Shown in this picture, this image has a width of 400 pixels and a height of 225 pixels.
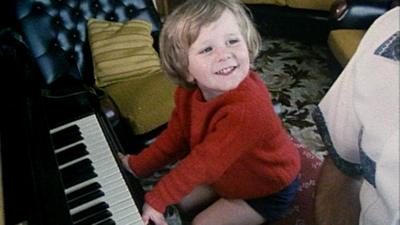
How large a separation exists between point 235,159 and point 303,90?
1.99 m

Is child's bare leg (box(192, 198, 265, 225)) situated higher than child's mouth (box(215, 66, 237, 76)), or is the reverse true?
child's mouth (box(215, 66, 237, 76))

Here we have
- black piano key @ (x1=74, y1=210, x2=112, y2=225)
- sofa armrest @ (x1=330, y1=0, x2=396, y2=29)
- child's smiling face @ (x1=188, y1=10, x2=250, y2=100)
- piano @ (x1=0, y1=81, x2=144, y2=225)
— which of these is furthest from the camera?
sofa armrest @ (x1=330, y1=0, x2=396, y2=29)

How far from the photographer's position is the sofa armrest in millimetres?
2627

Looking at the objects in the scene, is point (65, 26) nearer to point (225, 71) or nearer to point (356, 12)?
point (225, 71)

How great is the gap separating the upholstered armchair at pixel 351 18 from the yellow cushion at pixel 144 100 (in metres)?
1.20

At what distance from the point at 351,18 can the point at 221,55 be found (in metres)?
1.85

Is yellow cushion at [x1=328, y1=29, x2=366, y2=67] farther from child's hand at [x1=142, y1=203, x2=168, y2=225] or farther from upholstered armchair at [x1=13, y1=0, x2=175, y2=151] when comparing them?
child's hand at [x1=142, y1=203, x2=168, y2=225]

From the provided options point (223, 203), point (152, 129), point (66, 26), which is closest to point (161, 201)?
point (223, 203)

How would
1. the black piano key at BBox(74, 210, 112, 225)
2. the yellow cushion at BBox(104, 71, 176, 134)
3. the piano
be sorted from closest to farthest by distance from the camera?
the piano < the black piano key at BBox(74, 210, 112, 225) < the yellow cushion at BBox(104, 71, 176, 134)

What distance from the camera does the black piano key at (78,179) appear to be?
1086mm

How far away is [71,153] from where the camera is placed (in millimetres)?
1181

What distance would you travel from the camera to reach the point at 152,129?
1859mm

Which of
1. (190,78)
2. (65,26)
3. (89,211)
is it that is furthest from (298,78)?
(89,211)

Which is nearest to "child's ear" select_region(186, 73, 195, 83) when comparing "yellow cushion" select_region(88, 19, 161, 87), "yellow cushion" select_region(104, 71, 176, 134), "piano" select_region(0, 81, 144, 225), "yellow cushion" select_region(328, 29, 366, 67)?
"piano" select_region(0, 81, 144, 225)
